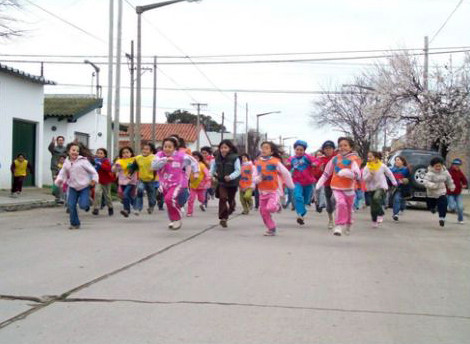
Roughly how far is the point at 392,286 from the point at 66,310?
347 cm

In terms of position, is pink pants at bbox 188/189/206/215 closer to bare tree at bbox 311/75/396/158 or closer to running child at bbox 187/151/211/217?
running child at bbox 187/151/211/217

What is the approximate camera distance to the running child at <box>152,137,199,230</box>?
11.1 metres

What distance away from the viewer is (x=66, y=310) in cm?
537

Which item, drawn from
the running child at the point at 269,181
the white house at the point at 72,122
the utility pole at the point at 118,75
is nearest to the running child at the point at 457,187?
the running child at the point at 269,181

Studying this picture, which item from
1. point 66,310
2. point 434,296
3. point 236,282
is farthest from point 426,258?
point 66,310

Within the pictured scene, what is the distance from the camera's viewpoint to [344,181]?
1096 centimetres

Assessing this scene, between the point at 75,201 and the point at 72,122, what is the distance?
17.1 m

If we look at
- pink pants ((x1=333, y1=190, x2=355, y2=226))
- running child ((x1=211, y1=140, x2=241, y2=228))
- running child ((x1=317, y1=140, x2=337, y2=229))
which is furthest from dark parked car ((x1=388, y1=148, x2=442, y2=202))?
running child ((x1=211, y1=140, x2=241, y2=228))

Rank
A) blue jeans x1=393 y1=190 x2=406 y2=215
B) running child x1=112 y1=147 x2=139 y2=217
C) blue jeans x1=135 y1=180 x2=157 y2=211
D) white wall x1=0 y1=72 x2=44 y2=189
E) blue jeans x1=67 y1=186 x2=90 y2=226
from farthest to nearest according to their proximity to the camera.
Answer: white wall x1=0 y1=72 x2=44 y2=189 < blue jeans x1=393 y1=190 x2=406 y2=215 < blue jeans x1=135 y1=180 x2=157 y2=211 < running child x1=112 y1=147 x2=139 y2=217 < blue jeans x1=67 y1=186 x2=90 y2=226

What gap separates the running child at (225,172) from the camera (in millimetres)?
11758

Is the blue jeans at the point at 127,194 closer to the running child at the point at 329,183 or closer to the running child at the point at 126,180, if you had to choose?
the running child at the point at 126,180

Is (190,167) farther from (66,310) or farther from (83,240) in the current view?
(66,310)

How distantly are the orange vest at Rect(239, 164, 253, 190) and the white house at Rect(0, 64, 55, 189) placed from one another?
370 inches

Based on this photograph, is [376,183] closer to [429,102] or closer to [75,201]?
[75,201]
